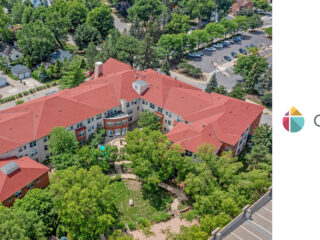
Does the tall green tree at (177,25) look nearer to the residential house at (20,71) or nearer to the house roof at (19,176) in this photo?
the residential house at (20,71)

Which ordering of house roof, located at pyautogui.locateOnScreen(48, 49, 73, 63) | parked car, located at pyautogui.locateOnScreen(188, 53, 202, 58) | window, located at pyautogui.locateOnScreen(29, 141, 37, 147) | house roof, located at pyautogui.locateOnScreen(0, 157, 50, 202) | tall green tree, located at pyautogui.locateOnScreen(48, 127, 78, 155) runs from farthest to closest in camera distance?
1. parked car, located at pyautogui.locateOnScreen(188, 53, 202, 58)
2. house roof, located at pyautogui.locateOnScreen(48, 49, 73, 63)
3. window, located at pyautogui.locateOnScreen(29, 141, 37, 147)
4. tall green tree, located at pyautogui.locateOnScreen(48, 127, 78, 155)
5. house roof, located at pyautogui.locateOnScreen(0, 157, 50, 202)

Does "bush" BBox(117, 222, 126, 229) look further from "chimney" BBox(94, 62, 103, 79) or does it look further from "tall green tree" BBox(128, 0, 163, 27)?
"tall green tree" BBox(128, 0, 163, 27)

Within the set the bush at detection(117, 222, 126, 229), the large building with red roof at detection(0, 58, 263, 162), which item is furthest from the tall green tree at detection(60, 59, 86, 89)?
the bush at detection(117, 222, 126, 229)

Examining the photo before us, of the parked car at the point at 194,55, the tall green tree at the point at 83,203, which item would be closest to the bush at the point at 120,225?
the tall green tree at the point at 83,203

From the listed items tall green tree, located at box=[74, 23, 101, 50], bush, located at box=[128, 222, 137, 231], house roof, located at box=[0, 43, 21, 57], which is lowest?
bush, located at box=[128, 222, 137, 231]
